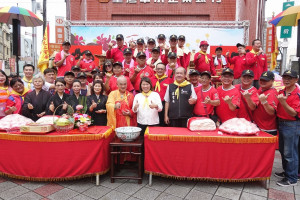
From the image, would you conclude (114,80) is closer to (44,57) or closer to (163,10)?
(44,57)

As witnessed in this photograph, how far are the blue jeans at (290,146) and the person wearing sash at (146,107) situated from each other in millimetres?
Result: 2041

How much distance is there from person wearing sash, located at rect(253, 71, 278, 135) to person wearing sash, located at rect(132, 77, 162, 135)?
167 cm

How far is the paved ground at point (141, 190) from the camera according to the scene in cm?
310

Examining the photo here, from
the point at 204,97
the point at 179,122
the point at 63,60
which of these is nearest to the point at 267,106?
the point at 204,97

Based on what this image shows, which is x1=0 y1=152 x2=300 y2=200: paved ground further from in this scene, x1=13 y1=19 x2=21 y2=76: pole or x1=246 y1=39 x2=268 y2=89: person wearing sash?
x1=13 y1=19 x2=21 y2=76: pole

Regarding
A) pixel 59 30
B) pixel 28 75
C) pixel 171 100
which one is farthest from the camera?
pixel 59 30

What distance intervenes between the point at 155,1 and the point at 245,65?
31.1 feet

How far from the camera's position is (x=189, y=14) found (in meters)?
13.9

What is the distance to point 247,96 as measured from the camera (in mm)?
3426

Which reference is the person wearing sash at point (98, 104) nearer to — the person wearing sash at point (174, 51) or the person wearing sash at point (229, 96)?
the person wearing sash at point (174, 51)

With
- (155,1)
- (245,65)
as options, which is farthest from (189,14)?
(245,65)

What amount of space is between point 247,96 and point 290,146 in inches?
40.4

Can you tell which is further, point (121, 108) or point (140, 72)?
point (140, 72)

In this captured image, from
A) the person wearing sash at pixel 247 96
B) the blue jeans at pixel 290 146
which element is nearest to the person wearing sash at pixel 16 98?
the person wearing sash at pixel 247 96
